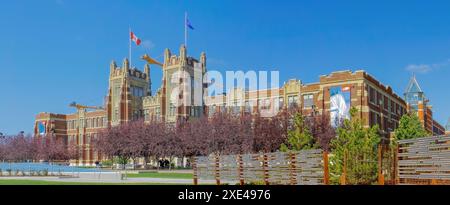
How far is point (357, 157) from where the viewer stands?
963 inches

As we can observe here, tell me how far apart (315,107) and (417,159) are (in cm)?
4834

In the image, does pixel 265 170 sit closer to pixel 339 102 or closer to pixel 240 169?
pixel 240 169

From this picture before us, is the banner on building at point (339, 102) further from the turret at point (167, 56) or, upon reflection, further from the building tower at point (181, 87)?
the turret at point (167, 56)

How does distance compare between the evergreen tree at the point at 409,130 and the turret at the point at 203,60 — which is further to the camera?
the turret at the point at 203,60

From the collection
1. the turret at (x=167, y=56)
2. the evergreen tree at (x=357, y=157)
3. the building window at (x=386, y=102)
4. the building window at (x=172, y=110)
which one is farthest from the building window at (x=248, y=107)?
the evergreen tree at (x=357, y=157)

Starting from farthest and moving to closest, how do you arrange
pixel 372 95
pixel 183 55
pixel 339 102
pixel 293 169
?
pixel 183 55
pixel 372 95
pixel 339 102
pixel 293 169

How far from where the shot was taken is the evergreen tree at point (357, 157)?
942 inches

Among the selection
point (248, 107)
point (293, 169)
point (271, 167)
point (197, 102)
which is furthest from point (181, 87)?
point (293, 169)

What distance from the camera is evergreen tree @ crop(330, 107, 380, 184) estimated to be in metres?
23.9

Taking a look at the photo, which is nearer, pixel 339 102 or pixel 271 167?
pixel 271 167

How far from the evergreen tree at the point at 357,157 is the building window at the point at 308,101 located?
128 feet

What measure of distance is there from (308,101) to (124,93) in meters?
39.2

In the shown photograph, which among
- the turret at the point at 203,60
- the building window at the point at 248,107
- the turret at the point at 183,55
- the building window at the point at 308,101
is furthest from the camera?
the turret at the point at 203,60
